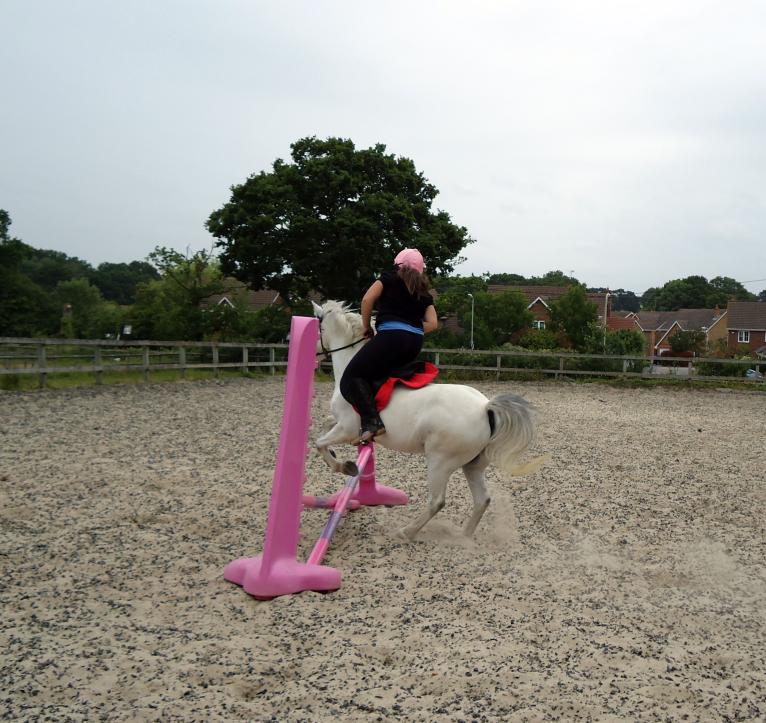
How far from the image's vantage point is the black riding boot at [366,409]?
4723mm

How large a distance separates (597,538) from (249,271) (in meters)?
19.9

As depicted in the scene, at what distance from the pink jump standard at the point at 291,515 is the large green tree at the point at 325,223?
17.9 metres

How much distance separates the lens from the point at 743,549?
494cm

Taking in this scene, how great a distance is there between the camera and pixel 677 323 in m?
69.7

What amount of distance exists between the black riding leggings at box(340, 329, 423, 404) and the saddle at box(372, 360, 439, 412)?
0.16ft

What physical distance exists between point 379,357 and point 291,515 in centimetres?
146

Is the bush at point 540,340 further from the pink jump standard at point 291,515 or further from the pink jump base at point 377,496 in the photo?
the pink jump standard at point 291,515

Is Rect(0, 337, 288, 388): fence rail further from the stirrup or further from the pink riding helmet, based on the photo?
the pink riding helmet

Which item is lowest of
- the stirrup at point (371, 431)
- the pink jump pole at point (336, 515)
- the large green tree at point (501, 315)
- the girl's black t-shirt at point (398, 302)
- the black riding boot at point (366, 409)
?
the pink jump pole at point (336, 515)

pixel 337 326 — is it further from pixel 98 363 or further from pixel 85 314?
pixel 85 314

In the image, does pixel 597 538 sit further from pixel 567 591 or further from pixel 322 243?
pixel 322 243

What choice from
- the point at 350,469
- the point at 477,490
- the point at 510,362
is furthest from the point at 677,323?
the point at 350,469

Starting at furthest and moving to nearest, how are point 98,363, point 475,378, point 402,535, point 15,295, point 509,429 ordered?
point 15,295, point 475,378, point 98,363, point 402,535, point 509,429

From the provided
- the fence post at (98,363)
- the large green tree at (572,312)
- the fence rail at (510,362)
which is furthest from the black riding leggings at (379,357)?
the large green tree at (572,312)
